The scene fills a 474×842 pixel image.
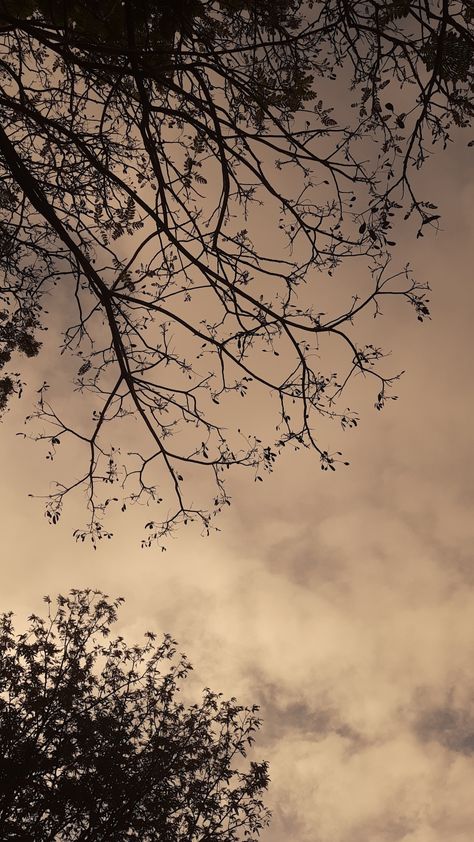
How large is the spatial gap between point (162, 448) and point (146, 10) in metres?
3.96

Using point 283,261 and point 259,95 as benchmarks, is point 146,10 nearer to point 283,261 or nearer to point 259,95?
point 259,95

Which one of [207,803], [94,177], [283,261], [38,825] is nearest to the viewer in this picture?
[283,261]

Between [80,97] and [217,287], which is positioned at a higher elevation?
[80,97]

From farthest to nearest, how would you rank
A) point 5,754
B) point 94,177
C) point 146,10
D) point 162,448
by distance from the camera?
point 5,754
point 94,177
point 162,448
point 146,10

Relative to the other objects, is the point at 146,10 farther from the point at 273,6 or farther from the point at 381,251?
the point at 381,251

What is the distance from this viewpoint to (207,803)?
52.0ft

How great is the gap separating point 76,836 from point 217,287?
14.0 metres

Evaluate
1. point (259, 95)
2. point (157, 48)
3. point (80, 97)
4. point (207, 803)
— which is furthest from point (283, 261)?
point (207, 803)

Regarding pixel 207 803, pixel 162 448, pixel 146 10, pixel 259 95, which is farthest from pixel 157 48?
pixel 207 803

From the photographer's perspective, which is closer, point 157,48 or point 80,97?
point 157,48

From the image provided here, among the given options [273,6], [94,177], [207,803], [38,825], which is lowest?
[38,825]

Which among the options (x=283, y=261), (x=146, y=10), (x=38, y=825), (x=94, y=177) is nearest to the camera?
(x=146, y=10)

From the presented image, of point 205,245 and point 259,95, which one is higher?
point 259,95

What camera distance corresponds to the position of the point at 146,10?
5156 millimetres
